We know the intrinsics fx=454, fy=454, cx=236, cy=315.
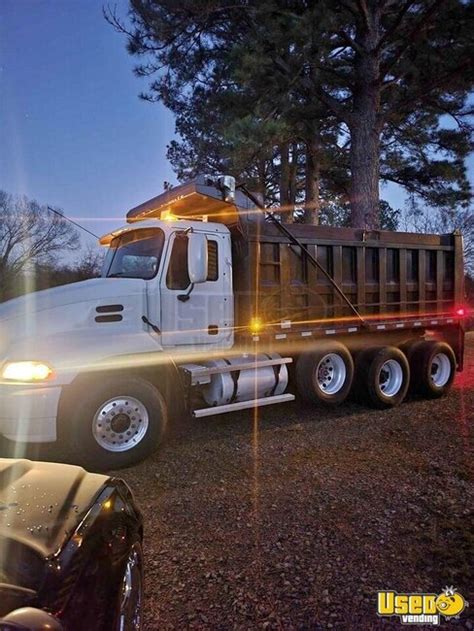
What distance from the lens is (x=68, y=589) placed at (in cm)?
142

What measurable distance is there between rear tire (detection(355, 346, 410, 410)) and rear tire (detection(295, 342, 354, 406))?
288mm

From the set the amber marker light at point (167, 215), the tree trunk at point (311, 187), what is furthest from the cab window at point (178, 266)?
the tree trunk at point (311, 187)

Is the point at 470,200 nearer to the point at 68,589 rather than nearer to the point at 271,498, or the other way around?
the point at 271,498

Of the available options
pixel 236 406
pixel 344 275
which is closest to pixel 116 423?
pixel 236 406

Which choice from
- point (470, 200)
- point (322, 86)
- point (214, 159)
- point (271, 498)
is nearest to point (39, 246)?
point (214, 159)

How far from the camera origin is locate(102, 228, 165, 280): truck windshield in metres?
5.43

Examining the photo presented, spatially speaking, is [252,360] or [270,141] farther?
[270,141]

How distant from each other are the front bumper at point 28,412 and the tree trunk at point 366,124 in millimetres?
10227

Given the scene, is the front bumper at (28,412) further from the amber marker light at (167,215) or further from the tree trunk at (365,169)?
the tree trunk at (365,169)

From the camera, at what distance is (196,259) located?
5234 millimetres

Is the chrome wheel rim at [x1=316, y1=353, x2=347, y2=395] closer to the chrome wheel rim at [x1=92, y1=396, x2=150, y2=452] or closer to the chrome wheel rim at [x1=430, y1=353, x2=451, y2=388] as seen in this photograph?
the chrome wheel rim at [x1=430, y1=353, x2=451, y2=388]

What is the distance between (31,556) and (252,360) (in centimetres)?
466

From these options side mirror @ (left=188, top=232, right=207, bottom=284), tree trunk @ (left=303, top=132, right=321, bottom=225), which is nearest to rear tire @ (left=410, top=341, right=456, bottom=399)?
side mirror @ (left=188, top=232, right=207, bottom=284)

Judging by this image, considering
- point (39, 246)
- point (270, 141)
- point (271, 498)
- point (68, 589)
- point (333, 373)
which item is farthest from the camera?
point (39, 246)
